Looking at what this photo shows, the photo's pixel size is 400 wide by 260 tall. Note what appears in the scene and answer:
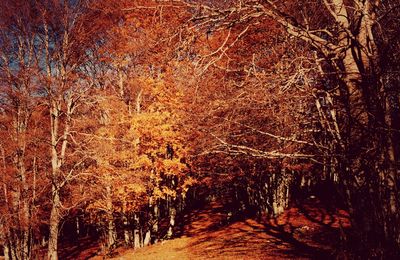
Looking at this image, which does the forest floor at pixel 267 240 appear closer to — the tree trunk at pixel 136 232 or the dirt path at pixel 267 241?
the dirt path at pixel 267 241

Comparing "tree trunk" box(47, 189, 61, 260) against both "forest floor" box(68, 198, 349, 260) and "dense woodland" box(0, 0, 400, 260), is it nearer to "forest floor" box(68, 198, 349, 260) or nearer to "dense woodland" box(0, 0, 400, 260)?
"dense woodland" box(0, 0, 400, 260)

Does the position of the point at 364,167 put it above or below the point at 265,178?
above

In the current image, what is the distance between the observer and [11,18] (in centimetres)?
1505

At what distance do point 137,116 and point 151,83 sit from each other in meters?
2.30

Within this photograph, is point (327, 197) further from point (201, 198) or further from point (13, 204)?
point (201, 198)

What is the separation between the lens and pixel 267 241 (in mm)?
14422

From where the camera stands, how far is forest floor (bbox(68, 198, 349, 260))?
12.0m

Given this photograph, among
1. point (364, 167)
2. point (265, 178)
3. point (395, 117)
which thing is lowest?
point (265, 178)

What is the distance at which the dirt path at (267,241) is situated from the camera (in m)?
12.0

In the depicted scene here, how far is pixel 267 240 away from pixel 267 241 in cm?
23

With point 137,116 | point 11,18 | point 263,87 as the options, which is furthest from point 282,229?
point 11,18

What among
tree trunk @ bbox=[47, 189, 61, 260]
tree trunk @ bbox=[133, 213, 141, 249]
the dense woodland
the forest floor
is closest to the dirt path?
the forest floor

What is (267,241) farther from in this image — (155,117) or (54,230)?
(54,230)

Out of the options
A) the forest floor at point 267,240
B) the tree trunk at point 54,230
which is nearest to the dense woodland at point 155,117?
the tree trunk at point 54,230
